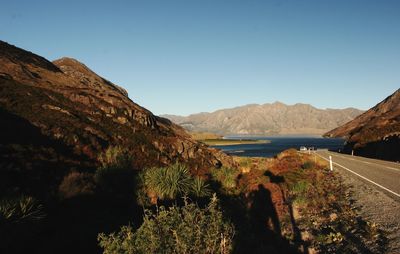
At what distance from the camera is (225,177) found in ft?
70.4

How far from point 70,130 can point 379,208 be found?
17083 millimetres

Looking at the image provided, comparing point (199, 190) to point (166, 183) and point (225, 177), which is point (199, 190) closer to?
point (166, 183)

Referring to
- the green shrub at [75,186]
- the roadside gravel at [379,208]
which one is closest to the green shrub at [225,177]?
the roadside gravel at [379,208]

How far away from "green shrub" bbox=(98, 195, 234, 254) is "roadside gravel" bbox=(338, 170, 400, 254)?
454cm

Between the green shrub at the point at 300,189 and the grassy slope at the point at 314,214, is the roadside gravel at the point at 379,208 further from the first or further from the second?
the green shrub at the point at 300,189

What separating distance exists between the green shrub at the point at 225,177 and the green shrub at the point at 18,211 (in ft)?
39.6

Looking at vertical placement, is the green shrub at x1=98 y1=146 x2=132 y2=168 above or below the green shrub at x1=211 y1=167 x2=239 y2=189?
above

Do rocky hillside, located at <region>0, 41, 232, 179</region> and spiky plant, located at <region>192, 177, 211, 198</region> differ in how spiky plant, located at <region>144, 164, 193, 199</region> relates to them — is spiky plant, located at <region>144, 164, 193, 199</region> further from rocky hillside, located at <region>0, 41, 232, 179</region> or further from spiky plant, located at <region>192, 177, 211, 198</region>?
rocky hillside, located at <region>0, 41, 232, 179</region>

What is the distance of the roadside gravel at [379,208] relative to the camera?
944 centimetres

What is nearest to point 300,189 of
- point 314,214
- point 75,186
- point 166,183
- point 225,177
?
point 314,214

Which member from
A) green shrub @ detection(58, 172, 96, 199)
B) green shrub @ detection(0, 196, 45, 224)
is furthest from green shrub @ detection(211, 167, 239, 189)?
green shrub @ detection(0, 196, 45, 224)

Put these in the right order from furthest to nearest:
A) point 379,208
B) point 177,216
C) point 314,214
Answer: point 314,214 → point 379,208 → point 177,216

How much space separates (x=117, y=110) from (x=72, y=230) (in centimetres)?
1930

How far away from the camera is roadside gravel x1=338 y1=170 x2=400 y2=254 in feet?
31.0
